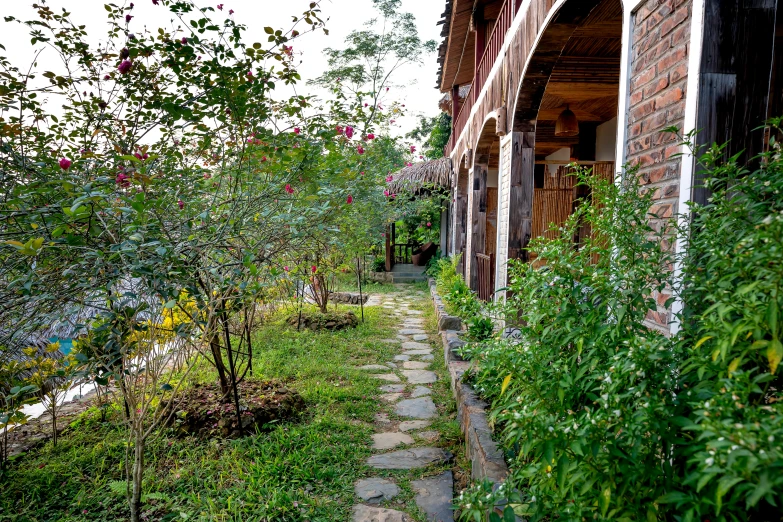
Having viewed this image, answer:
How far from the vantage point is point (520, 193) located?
4.73 m

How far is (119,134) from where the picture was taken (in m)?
2.49

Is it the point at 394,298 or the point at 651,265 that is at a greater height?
the point at 651,265

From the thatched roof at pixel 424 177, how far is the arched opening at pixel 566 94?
460cm

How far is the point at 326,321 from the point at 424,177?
22.3ft

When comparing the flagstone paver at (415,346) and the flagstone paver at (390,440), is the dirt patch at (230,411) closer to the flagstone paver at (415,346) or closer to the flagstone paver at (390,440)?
the flagstone paver at (390,440)

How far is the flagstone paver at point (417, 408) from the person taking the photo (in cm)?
382

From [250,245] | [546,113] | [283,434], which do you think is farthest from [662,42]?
[546,113]

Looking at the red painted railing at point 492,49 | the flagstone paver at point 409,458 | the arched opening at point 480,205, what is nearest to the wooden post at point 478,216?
the arched opening at point 480,205

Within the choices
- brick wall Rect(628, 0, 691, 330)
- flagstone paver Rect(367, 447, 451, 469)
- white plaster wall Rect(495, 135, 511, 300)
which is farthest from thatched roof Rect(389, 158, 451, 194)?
brick wall Rect(628, 0, 691, 330)

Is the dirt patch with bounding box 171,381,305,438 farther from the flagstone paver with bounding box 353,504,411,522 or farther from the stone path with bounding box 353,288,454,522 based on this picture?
the flagstone paver with bounding box 353,504,411,522

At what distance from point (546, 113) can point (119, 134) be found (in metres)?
6.27

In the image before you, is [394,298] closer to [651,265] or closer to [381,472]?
[381,472]

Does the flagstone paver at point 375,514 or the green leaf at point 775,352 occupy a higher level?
the green leaf at point 775,352

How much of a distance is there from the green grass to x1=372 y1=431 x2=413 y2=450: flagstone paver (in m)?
0.06
